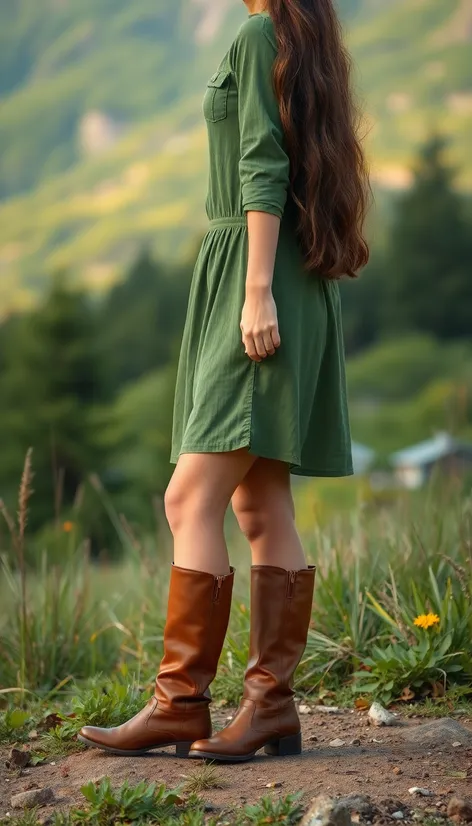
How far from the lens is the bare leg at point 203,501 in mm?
2309

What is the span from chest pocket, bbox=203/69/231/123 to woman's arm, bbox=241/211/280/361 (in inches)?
11.2

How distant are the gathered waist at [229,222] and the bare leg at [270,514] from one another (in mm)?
548

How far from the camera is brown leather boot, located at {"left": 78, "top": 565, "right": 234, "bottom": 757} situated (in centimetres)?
231

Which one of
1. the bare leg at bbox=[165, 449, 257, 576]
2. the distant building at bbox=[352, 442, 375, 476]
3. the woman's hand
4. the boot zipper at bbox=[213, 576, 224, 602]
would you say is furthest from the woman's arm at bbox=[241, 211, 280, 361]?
the distant building at bbox=[352, 442, 375, 476]

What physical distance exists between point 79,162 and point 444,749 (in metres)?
95.5

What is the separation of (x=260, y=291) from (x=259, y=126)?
362 millimetres

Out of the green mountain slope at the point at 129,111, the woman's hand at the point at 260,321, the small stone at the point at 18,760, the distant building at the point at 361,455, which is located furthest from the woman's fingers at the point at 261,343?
the green mountain slope at the point at 129,111

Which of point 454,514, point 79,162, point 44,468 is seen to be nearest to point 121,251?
point 79,162

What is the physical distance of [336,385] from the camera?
2.55m

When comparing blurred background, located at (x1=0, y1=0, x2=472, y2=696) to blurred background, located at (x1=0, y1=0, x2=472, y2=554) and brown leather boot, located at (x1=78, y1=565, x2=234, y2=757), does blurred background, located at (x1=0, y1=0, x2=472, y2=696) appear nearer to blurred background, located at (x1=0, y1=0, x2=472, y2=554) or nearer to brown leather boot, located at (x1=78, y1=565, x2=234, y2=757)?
blurred background, located at (x1=0, y1=0, x2=472, y2=554)

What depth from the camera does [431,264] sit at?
52.8 meters

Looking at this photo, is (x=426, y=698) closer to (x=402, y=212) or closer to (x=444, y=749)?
(x=444, y=749)

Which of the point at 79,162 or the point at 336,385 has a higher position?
the point at 79,162

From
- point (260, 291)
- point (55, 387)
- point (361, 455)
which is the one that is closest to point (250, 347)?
point (260, 291)
